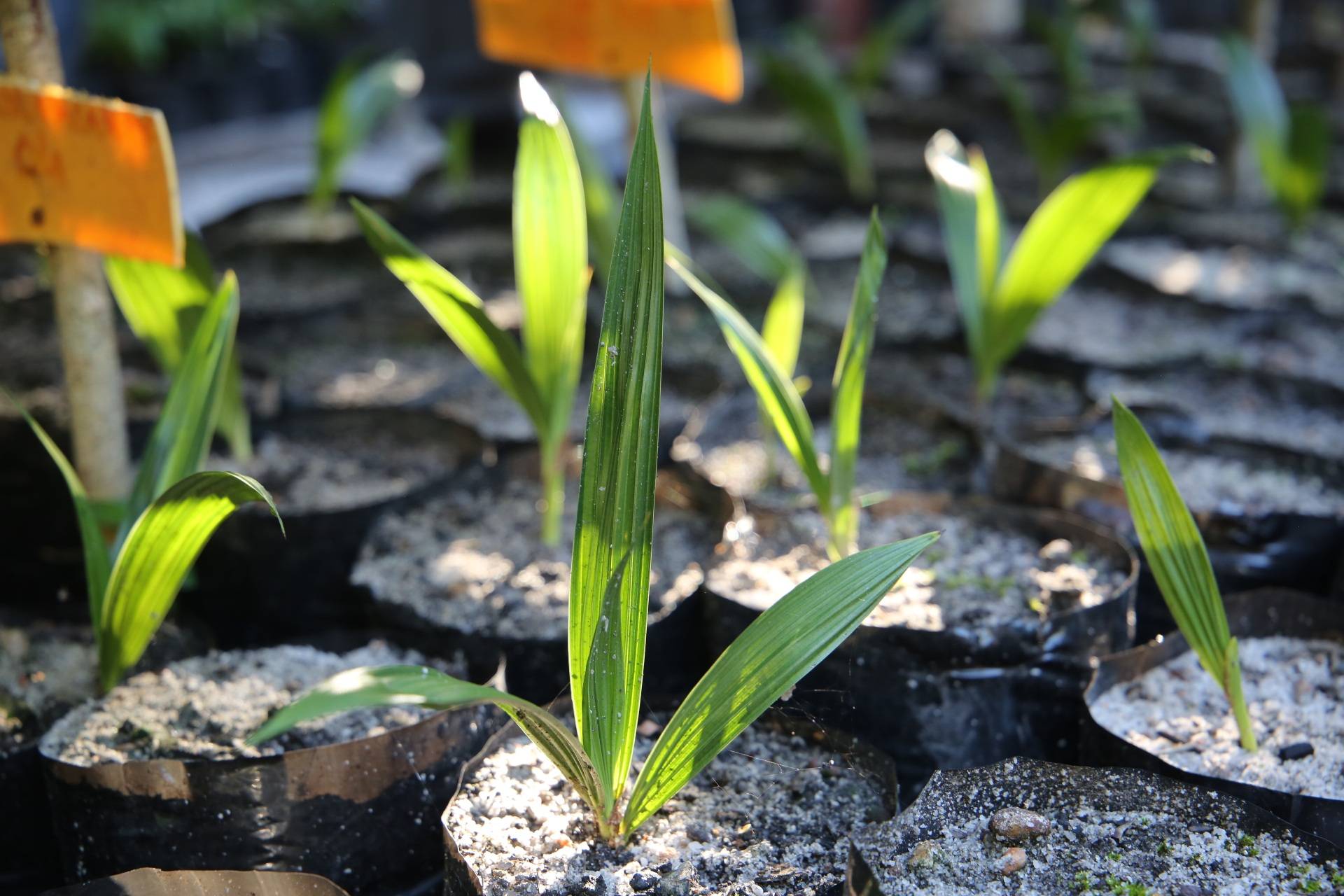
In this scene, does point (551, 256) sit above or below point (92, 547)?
above

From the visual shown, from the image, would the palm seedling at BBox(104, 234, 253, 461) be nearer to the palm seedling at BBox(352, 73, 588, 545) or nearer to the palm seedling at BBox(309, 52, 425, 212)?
the palm seedling at BBox(352, 73, 588, 545)

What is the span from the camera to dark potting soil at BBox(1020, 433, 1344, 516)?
3.95 feet

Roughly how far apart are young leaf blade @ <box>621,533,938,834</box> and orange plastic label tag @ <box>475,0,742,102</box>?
883mm

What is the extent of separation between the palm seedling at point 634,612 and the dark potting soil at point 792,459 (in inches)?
19.5

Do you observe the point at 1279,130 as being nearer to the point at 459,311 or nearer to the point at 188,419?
the point at 459,311

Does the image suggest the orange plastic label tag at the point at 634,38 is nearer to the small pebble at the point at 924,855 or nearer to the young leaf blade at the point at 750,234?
the young leaf blade at the point at 750,234

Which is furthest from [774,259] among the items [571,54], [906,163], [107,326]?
[906,163]

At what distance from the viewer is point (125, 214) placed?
3.37 ft

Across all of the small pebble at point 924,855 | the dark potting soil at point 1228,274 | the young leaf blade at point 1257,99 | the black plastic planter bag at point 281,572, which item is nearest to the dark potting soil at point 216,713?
the black plastic planter bag at point 281,572

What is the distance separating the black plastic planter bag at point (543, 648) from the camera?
101 cm

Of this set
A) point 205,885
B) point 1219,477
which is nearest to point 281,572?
point 205,885

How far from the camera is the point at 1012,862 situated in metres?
0.74

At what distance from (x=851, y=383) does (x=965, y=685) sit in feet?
0.82

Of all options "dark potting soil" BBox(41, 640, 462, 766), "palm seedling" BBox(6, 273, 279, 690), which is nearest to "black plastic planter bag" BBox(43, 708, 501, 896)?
"dark potting soil" BBox(41, 640, 462, 766)
